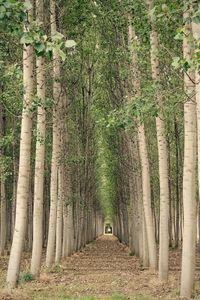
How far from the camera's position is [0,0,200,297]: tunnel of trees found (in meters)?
6.45

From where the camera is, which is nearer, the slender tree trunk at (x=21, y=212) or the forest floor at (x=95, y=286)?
the forest floor at (x=95, y=286)

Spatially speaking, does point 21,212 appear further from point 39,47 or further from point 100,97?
point 100,97

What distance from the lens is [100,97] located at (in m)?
27.4

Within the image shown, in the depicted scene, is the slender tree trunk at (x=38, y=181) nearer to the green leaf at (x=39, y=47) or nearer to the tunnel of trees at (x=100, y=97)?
the tunnel of trees at (x=100, y=97)

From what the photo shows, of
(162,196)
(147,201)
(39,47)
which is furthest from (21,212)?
(39,47)

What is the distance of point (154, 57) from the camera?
13.1m

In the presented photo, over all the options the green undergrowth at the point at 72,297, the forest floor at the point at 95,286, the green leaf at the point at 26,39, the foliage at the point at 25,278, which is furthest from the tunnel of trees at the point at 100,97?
the green undergrowth at the point at 72,297

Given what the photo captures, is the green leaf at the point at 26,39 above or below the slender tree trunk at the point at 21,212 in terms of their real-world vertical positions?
above

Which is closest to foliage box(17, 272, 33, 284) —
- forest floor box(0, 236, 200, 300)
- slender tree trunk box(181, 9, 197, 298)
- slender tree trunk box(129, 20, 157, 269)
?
forest floor box(0, 236, 200, 300)

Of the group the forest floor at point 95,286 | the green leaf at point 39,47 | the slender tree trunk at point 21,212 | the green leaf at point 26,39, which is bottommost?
the forest floor at point 95,286

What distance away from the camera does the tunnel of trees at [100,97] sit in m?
6.45

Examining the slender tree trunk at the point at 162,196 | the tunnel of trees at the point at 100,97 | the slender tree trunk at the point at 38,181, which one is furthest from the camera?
the slender tree trunk at the point at 38,181

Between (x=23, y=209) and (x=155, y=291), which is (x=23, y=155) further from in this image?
(x=155, y=291)

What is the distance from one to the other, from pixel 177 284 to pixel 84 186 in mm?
17912
